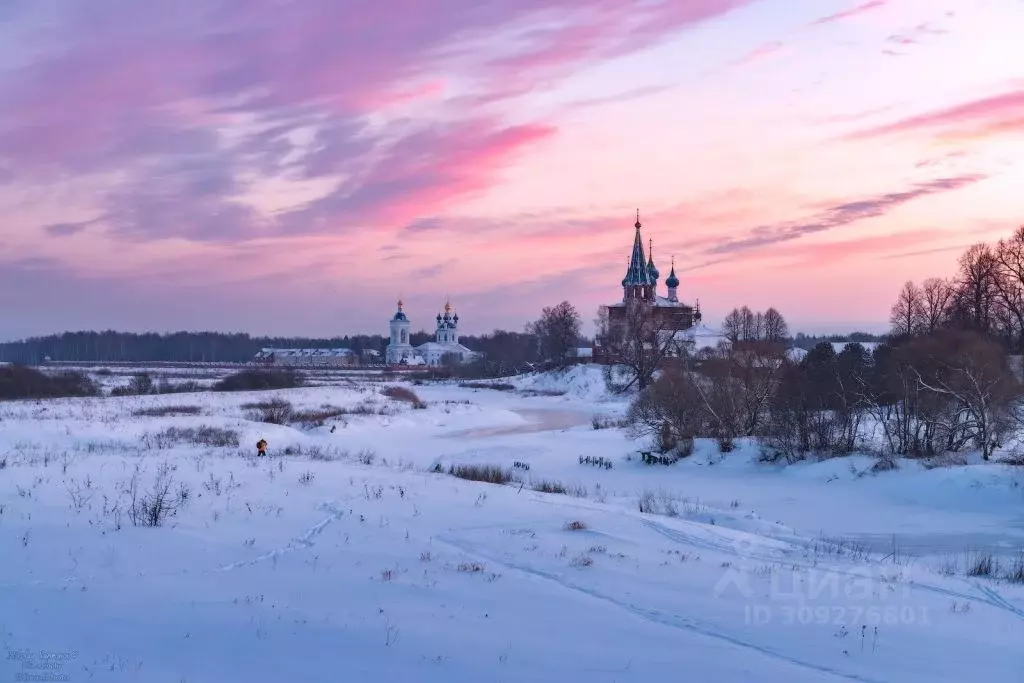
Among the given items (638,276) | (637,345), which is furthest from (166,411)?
(638,276)

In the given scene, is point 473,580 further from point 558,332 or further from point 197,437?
point 558,332

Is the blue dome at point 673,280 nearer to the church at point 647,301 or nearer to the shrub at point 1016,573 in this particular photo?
the church at point 647,301

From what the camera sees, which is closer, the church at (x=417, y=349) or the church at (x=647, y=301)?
the church at (x=647, y=301)

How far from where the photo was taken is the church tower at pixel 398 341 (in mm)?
151625

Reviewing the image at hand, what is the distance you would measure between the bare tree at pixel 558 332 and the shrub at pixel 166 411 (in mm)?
51943

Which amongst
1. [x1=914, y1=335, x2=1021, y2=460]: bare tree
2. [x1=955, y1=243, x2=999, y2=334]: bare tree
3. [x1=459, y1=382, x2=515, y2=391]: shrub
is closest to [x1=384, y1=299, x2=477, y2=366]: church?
[x1=459, y1=382, x2=515, y2=391]: shrub

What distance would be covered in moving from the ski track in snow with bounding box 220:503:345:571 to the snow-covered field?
0.22ft

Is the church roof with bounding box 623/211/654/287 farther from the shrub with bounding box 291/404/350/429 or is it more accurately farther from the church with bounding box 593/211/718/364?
the shrub with bounding box 291/404/350/429

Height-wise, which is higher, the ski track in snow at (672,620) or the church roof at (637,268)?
the church roof at (637,268)

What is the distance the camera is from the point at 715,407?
28547 millimetres

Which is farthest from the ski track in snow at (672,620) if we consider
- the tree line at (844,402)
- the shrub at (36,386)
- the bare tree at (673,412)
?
the shrub at (36,386)

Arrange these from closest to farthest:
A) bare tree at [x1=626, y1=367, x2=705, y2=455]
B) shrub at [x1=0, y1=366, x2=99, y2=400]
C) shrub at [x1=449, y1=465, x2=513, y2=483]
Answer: shrub at [x1=449, y1=465, x2=513, y2=483] → bare tree at [x1=626, y1=367, x2=705, y2=455] → shrub at [x1=0, y1=366, x2=99, y2=400]

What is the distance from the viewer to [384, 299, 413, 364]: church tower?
151625 millimetres

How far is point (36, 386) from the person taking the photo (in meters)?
49.8
